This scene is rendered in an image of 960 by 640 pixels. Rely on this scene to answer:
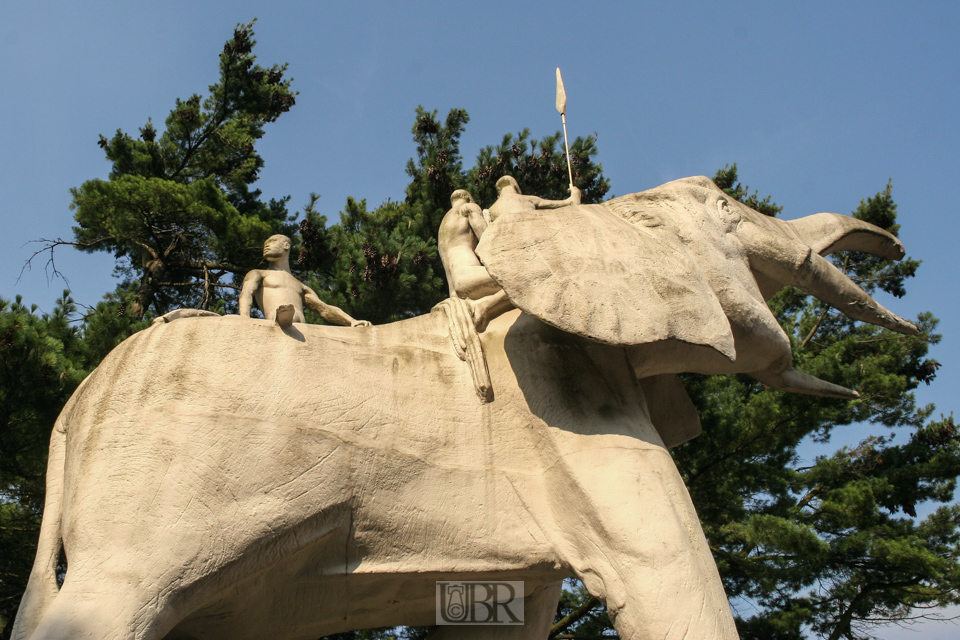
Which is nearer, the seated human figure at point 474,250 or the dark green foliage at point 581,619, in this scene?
the seated human figure at point 474,250

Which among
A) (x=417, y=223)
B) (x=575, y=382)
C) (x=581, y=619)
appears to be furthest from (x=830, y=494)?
(x=575, y=382)

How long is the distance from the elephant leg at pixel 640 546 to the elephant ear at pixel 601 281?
499 mm

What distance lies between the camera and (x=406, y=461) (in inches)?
133

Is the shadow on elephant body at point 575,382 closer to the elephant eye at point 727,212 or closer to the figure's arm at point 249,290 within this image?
the elephant eye at point 727,212

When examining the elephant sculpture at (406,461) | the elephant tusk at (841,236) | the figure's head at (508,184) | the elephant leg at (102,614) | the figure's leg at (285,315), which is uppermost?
the figure's head at (508,184)

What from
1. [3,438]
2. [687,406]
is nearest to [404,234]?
[3,438]

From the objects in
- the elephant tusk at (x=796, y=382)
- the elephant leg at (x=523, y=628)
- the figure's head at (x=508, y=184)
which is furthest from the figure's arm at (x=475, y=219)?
the elephant leg at (x=523, y=628)

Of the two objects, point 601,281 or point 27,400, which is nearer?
point 601,281

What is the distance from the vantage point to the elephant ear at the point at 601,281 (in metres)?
3.50

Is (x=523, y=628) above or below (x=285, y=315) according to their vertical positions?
below

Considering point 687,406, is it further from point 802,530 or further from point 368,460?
point 802,530

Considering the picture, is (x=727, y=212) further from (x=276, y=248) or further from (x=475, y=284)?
(x=276, y=248)

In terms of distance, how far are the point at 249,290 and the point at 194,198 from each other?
296 inches

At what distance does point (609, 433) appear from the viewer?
11.6ft
